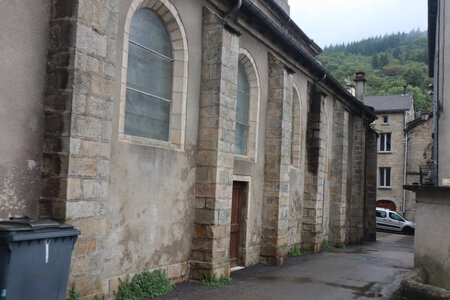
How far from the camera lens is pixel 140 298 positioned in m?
6.45

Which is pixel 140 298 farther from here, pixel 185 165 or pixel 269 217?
pixel 269 217

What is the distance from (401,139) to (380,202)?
4.85m

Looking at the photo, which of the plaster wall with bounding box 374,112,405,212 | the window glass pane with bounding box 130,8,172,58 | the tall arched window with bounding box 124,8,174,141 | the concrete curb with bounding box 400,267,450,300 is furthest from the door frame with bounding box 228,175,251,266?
the plaster wall with bounding box 374,112,405,212

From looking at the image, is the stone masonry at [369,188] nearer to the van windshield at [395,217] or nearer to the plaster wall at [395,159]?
A: the van windshield at [395,217]

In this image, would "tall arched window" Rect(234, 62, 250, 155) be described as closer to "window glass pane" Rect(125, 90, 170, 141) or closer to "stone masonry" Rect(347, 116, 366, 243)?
"window glass pane" Rect(125, 90, 170, 141)

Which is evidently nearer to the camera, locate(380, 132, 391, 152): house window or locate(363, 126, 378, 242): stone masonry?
locate(363, 126, 378, 242): stone masonry

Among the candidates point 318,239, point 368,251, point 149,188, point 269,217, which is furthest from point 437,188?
point 368,251

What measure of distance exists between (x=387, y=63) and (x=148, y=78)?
4150 inches

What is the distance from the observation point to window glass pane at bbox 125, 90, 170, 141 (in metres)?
6.66

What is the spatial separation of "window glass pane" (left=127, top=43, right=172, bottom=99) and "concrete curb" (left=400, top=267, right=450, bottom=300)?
4.95 m

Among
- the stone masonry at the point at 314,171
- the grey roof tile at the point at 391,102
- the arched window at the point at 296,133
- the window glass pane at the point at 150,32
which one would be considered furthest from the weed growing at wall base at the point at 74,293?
the grey roof tile at the point at 391,102

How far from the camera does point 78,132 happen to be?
199 inches

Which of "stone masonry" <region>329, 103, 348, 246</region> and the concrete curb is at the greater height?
"stone masonry" <region>329, 103, 348, 246</region>

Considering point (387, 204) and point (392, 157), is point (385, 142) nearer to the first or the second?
point (392, 157)
